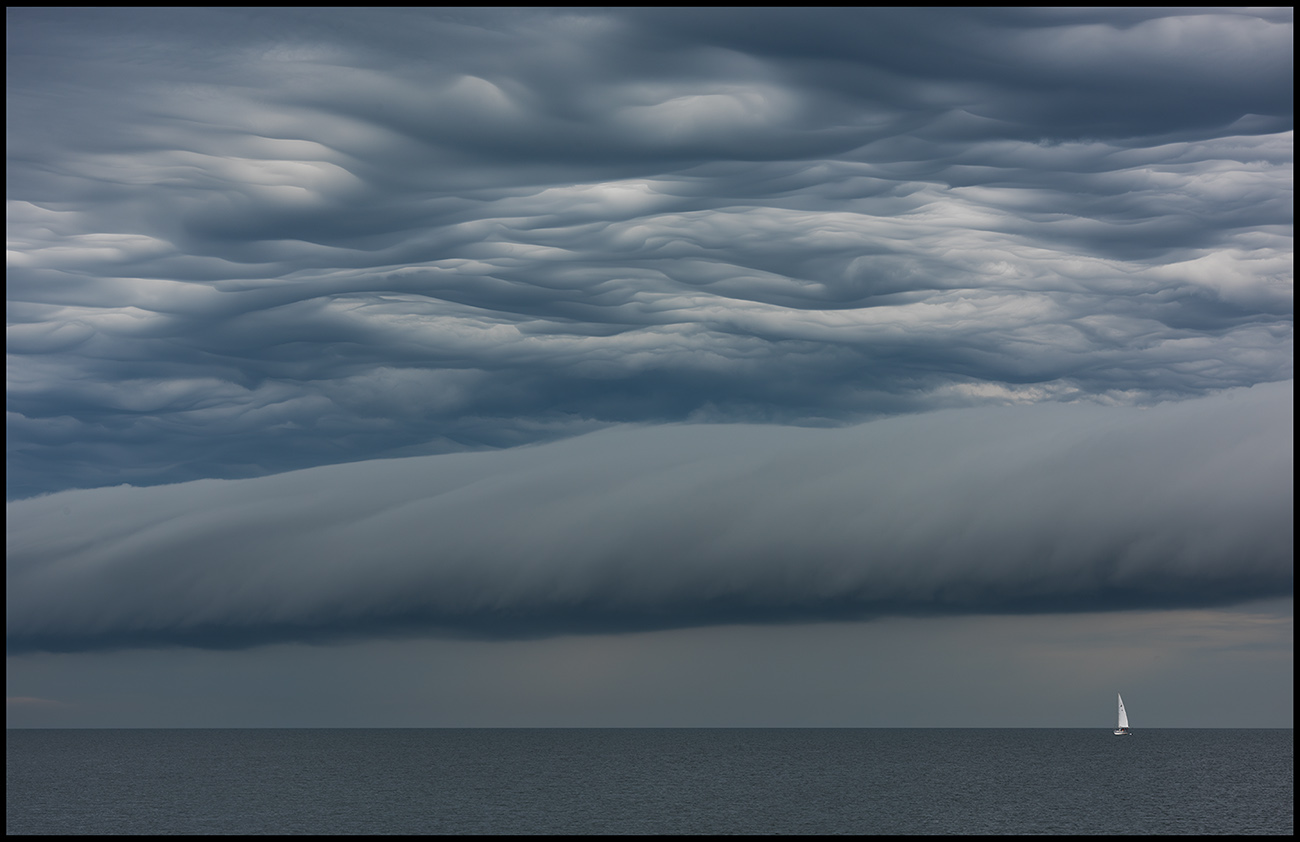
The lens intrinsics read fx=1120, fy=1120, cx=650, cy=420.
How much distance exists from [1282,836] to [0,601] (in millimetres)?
137783

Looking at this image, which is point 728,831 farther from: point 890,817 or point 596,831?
point 890,817

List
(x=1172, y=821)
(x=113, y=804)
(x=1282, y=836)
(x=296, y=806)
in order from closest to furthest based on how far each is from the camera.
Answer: (x=1282, y=836) → (x=1172, y=821) → (x=296, y=806) → (x=113, y=804)

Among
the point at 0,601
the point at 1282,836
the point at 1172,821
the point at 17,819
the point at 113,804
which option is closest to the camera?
the point at 0,601

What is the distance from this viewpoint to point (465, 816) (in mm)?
163375

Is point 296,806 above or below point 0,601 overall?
below

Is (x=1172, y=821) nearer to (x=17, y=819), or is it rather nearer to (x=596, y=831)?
(x=596, y=831)

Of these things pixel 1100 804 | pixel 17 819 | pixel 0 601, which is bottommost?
pixel 1100 804

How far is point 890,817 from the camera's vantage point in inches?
6353

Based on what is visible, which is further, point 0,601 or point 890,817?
point 890,817

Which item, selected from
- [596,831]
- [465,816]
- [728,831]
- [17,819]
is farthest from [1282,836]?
[17,819]

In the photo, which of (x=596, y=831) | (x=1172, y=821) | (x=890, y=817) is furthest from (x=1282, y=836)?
(x=596, y=831)

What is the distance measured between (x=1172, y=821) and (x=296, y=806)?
134157mm

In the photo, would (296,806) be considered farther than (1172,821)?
Yes

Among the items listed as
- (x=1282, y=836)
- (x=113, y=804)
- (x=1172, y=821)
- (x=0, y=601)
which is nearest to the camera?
(x=0, y=601)
